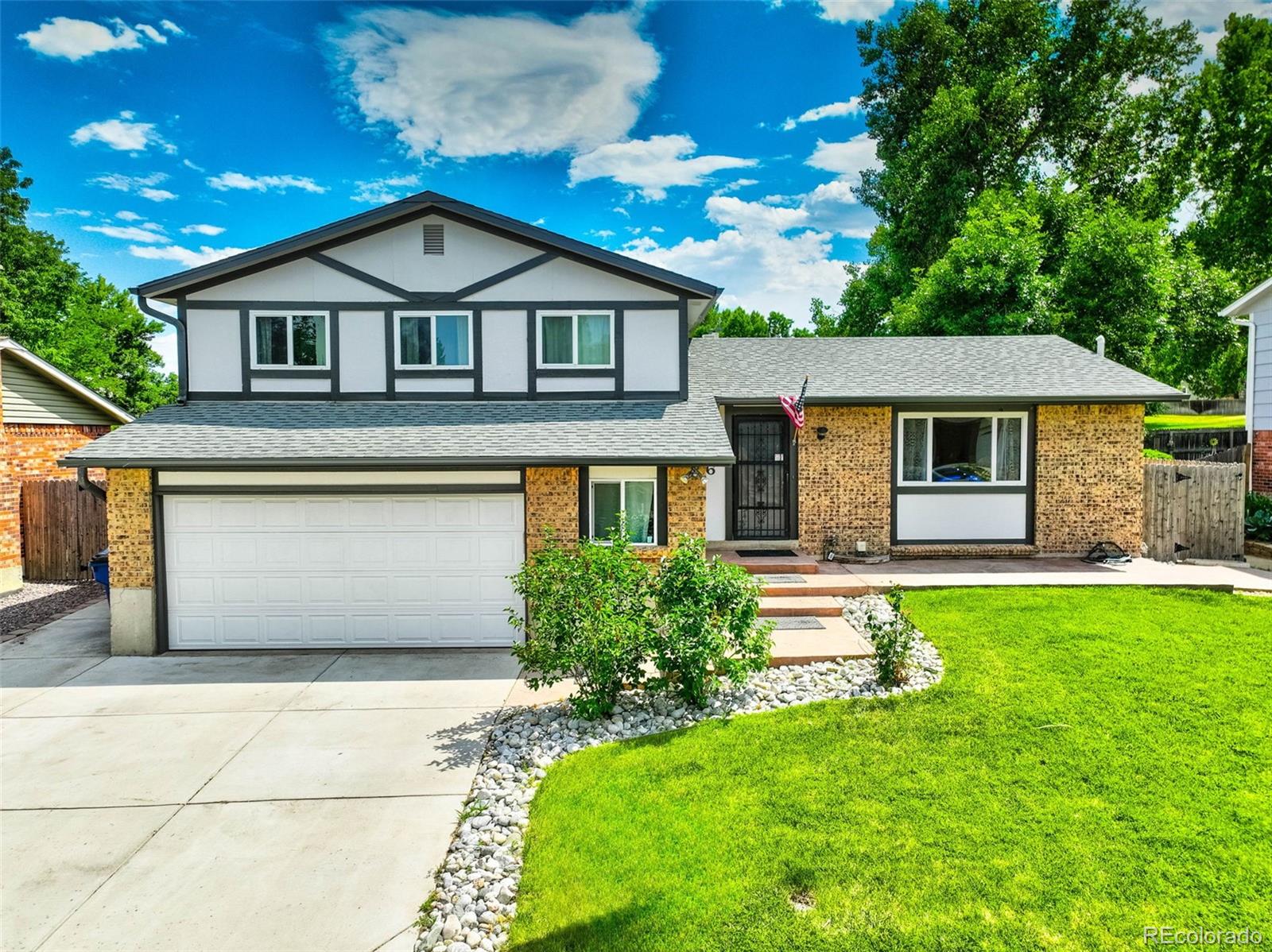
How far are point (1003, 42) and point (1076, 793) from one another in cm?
3165

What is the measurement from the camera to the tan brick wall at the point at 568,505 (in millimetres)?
9555

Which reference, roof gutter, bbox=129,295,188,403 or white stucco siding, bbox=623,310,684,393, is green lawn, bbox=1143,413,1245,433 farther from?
roof gutter, bbox=129,295,188,403

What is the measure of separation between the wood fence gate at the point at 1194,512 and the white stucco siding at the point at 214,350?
617 inches

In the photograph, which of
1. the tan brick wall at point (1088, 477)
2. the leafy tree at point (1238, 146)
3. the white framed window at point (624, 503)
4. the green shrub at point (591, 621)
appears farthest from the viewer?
the leafy tree at point (1238, 146)

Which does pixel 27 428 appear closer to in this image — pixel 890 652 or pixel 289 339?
pixel 289 339

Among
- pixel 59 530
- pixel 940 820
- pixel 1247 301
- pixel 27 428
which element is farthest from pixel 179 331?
pixel 1247 301

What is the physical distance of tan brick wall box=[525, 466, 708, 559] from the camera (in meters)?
9.55

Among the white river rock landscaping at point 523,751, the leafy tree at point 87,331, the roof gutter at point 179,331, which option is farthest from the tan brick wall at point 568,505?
the leafy tree at point 87,331

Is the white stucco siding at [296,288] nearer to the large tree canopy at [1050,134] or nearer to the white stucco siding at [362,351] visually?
the white stucco siding at [362,351]

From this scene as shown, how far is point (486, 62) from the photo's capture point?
39.7ft

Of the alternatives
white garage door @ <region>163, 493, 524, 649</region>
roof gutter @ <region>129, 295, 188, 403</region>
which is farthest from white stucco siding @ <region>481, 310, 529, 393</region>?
roof gutter @ <region>129, 295, 188, 403</region>

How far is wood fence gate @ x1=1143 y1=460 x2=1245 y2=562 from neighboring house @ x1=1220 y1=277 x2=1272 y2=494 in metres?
3.07

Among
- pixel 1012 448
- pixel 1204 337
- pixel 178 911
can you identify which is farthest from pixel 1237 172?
pixel 178 911

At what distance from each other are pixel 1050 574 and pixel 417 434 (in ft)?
32.7
